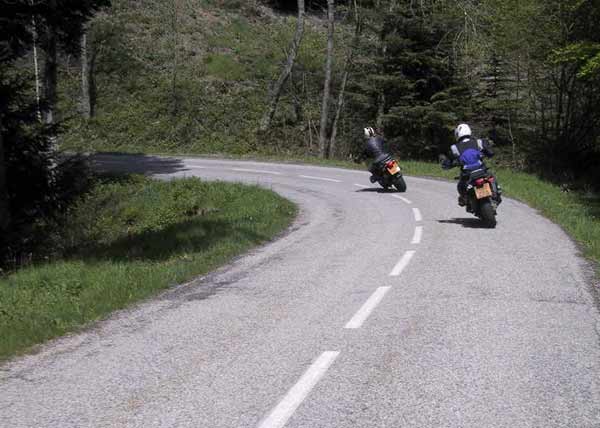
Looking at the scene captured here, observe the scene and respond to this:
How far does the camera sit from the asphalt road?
4426mm

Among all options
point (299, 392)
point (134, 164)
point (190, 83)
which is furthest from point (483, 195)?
point (190, 83)

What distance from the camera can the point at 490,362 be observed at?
5.33 m

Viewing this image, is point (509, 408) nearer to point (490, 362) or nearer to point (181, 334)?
point (490, 362)

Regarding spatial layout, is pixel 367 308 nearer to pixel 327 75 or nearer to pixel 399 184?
pixel 399 184

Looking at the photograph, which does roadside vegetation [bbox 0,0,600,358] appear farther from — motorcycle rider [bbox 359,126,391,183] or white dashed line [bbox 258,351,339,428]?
motorcycle rider [bbox 359,126,391,183]

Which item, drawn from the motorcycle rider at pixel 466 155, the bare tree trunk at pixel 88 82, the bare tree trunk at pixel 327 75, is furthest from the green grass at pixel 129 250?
the bare tree trunk at pixel 88 82

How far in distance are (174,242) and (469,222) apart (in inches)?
235

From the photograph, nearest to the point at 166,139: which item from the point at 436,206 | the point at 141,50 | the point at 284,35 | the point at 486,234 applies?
the point at 141,50

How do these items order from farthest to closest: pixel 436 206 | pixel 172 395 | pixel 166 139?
pixel 166 139, pixel 436 206, pixel 172 395

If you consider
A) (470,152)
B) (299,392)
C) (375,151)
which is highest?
(470,152)

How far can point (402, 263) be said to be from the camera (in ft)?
31.5

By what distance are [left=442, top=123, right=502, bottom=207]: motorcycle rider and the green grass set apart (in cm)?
386

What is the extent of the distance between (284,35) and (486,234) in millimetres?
37736

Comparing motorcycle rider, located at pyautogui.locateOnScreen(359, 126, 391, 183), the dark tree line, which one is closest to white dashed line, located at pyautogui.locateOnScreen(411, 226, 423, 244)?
motorcycle rider, located at pyautogui.locateOnScreen(359, 126, 391, 183)
